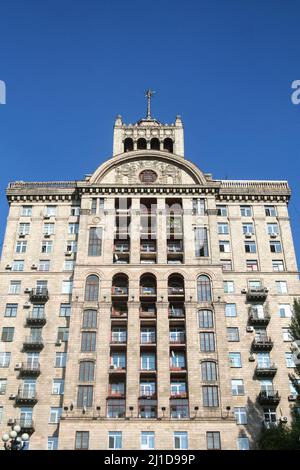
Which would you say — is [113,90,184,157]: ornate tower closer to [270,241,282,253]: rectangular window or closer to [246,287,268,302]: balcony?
[270,241,282,253]: rectangular window

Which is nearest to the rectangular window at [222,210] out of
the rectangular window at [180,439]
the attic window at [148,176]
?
the attic window at [148,176]

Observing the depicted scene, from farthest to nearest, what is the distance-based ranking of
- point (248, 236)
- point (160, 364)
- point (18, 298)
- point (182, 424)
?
point (248, 236) < point (18, 298) < point (160, 364) < point (182, 424)

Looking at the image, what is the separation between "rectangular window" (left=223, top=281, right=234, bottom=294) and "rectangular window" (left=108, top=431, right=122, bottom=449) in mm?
16414

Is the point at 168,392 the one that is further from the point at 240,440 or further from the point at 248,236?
the point at 248,236

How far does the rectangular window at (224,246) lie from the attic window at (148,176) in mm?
9274

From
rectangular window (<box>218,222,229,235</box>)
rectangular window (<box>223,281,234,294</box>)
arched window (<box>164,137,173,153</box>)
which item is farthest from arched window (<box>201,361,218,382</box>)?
arched window (<box>164,137,173,153</box>)

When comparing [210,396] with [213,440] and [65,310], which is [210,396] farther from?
[65,310]

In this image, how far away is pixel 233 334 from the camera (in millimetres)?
49469

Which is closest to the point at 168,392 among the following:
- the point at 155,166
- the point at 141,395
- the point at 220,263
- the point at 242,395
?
the point at 141,395

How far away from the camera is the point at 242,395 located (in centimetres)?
4634

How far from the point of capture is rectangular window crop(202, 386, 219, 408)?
145ft

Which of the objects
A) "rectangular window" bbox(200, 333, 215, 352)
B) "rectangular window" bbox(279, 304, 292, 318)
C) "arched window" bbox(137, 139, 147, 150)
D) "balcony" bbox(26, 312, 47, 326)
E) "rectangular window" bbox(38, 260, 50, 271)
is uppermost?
"arched window" bbox(137, 139, 147, 150)

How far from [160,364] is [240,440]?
8.37m

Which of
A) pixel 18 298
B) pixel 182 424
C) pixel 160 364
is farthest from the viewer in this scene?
pixel 18 298
